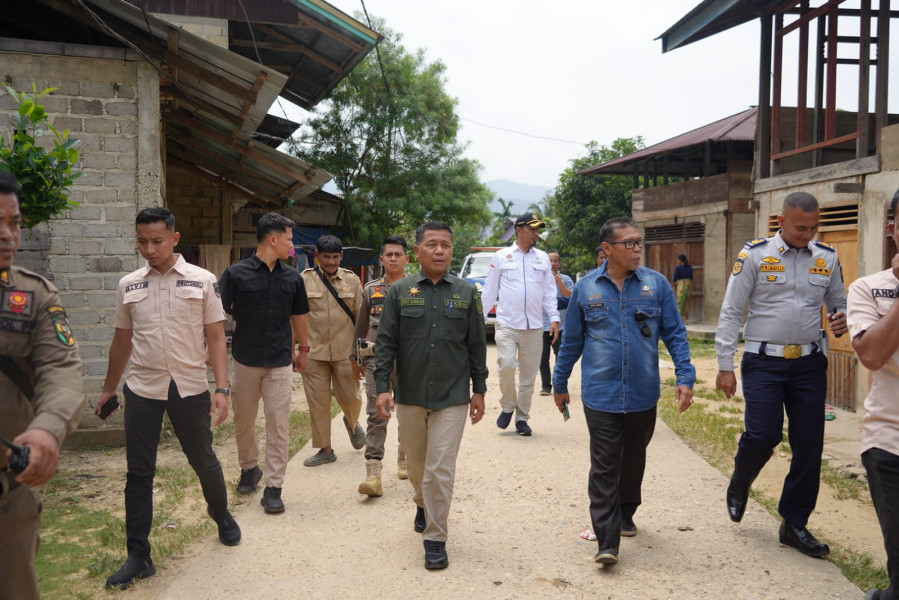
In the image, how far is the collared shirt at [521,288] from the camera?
25.9 ft

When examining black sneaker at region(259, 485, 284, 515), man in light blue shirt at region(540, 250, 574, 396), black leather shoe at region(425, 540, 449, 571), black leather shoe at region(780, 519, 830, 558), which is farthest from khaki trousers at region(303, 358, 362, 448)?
man in light blue shirt at region(540, 250, 574, 396)

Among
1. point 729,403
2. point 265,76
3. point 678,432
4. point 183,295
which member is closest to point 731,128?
point 729,403

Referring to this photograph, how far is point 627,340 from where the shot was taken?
460 cm

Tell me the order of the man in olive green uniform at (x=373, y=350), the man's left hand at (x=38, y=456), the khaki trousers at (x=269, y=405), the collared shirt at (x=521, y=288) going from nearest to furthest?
the man's left hand at (x=38, y=456) < the khaki trousers at (x=269, y=405) < the man in olive green uniform at (x=373, y=350) < the collared shirt at (x=521, y=288)

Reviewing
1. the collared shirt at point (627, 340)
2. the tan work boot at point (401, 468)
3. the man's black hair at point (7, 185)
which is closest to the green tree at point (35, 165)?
the man's black hair at point (7, 185)

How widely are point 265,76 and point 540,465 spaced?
4.46 metres

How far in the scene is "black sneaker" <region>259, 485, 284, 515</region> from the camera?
216 inches

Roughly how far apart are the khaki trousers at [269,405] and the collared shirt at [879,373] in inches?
148

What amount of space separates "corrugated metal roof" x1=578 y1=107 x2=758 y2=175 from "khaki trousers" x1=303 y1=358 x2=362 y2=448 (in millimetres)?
16245

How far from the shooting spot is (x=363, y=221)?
77.5ft

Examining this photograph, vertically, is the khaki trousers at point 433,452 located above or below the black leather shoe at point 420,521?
above

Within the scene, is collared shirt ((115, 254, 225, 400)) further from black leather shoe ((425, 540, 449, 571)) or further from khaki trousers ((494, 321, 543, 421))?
khaki trousers ((494, 321, 543, 421))

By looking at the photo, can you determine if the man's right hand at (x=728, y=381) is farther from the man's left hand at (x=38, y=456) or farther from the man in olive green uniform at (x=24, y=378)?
the man's left hand at (x=38, y=456)

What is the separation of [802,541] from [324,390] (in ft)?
12.6
